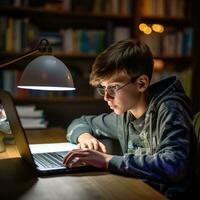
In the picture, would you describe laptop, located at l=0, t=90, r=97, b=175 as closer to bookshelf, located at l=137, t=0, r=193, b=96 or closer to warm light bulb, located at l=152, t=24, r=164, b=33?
bookshelf, located at l=137, t=0, r=193, b=96

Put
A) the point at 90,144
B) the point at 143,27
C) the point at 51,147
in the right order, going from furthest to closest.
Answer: the point at 143,27 → the point at 51,147 → the point at 90,144

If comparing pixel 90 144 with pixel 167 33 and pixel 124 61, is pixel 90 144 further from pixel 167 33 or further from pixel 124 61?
pixel 167 33

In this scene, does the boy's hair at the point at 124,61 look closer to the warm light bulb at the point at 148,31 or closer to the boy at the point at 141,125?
the boy at the point at 141,125

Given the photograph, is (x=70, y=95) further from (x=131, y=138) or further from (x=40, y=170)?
→ (x=40, y=170)

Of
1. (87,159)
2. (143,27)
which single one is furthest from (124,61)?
(143,27)

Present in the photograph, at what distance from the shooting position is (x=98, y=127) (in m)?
1.67

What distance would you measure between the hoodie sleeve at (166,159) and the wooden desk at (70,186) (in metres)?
0.04

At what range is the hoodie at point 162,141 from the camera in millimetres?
1058

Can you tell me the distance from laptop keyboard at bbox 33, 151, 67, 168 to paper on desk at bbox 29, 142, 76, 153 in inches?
3.5

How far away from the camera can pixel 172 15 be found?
10.4ft

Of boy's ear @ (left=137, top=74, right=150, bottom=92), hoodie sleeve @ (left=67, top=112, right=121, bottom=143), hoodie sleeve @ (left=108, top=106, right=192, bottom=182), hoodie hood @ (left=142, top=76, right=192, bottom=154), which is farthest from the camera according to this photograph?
hoodie sleeve @ (left=67, top=112, right=121, bottom=143)

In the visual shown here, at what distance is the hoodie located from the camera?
106 cm

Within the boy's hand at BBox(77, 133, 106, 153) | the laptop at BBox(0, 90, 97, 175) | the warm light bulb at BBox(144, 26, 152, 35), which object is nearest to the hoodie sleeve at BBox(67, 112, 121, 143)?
the boy's hand at BBox(77, 133, 106, 153)

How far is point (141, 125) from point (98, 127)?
0.32 meters
